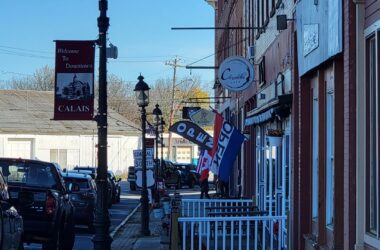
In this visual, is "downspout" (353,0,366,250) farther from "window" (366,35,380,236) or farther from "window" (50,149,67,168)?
"window" (50,149,67,168)

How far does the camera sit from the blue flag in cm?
1534

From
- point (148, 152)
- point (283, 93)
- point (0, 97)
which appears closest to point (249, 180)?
point (148, 152)

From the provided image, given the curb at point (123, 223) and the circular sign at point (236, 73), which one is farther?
the curb at point (123, 223)

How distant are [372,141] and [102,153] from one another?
468 cm

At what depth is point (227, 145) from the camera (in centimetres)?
1536

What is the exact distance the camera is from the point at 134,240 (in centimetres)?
1761

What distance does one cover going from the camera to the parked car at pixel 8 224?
9.62 metres

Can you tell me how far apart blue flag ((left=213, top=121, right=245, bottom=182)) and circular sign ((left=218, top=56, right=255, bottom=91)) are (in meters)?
1.24

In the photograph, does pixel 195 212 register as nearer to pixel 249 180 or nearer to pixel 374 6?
pixel 249 180

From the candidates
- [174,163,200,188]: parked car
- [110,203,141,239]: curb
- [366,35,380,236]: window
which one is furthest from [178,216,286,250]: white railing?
[174,163,200,188]: parked car

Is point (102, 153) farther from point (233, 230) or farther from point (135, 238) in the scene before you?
point (135, 238)

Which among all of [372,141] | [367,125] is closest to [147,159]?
[367,125]

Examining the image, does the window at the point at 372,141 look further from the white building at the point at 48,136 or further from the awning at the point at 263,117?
→ the white building at the point at 48,136

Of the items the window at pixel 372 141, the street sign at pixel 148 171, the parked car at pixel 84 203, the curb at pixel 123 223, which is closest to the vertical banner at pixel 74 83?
the window at pixel 372 141
